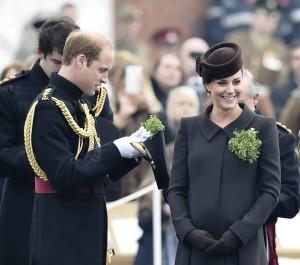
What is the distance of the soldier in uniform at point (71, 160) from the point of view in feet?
25.4

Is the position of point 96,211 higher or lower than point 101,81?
lower

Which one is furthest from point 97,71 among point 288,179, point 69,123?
point 288,179

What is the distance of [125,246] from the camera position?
11492mm

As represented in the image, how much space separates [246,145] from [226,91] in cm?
36

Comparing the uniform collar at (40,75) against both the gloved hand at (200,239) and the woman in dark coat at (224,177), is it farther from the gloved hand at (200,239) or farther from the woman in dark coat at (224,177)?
the gloved hand at (200,239)

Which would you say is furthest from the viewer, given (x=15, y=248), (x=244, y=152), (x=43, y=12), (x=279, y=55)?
(x=43, y=12)

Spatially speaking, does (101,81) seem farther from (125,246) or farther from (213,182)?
(125,246)

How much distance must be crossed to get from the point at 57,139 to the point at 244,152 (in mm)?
992

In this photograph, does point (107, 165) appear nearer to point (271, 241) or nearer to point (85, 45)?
point (85, 45)

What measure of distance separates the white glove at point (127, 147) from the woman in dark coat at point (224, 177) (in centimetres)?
24

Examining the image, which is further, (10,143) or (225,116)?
(10,143)

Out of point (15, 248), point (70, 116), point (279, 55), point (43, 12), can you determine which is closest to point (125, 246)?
point (15, 248)

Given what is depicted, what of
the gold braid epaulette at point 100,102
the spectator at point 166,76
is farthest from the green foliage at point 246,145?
the spectator at point 166,76

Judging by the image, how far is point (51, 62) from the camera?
27.7ft
